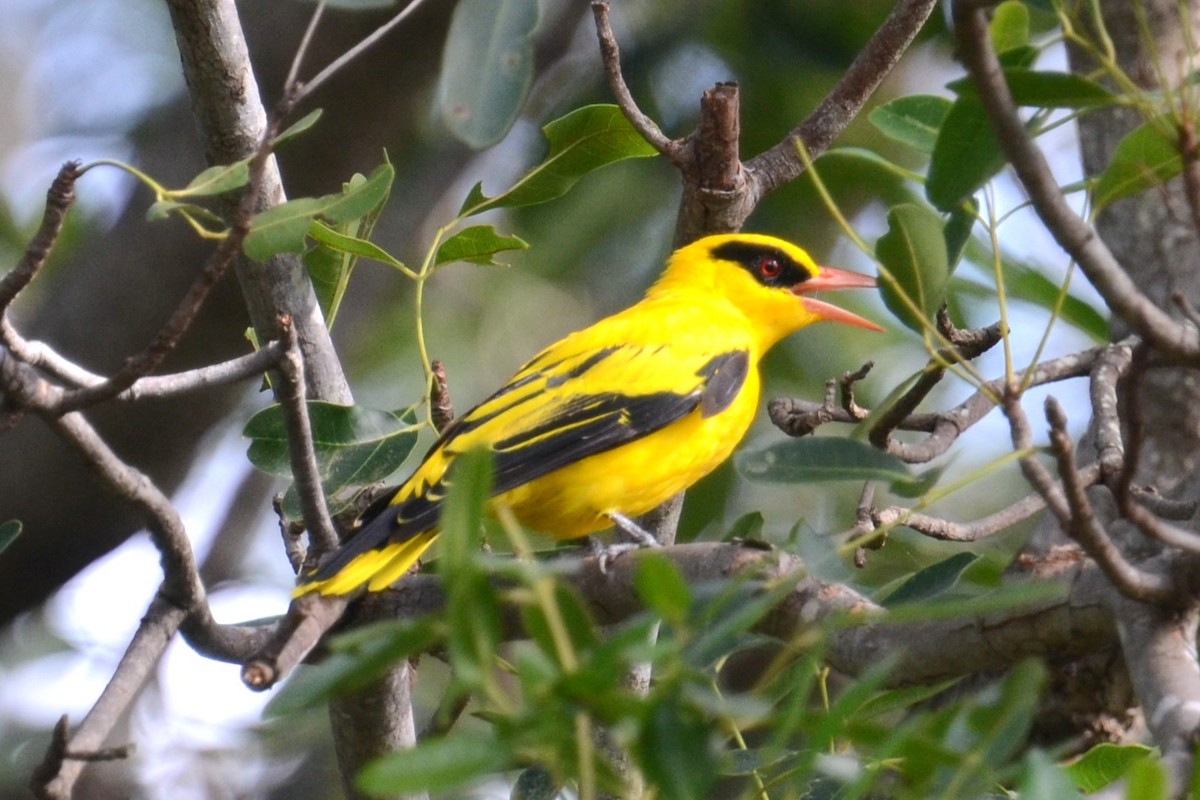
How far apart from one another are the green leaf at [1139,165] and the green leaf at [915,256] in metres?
0.24

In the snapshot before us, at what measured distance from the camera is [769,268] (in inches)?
179

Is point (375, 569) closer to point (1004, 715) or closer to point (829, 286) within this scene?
point (1004, 715)

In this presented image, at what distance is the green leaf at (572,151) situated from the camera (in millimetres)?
3246

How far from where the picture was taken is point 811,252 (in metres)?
5.94

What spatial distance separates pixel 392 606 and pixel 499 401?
0.88 metres

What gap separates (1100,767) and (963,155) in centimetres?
107

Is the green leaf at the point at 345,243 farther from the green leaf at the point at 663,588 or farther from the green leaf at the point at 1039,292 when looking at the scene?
the green leaf at the point at 663,588

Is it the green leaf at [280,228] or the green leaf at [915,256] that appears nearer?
the green leaf at [915,256]

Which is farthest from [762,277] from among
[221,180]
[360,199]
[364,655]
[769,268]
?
[364,655]

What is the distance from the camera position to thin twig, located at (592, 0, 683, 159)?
118 inches

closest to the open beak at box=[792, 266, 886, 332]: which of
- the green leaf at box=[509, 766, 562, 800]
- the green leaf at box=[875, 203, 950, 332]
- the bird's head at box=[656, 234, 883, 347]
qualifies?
the bird's head at box=[656, 234, 883, 347]

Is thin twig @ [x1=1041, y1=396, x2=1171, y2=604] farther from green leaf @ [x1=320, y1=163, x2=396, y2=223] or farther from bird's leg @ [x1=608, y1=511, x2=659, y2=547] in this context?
bird's leg @ [x1=608, y1=511, x2=659, y2=547]


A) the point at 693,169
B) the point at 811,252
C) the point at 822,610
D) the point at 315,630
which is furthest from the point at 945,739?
the point at 811,252

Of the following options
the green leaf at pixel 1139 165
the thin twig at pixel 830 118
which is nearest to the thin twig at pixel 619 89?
the thin twig at pixel 830 118
